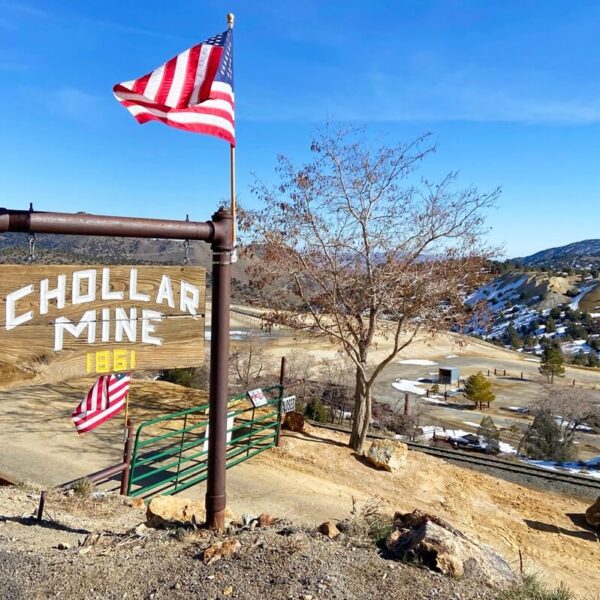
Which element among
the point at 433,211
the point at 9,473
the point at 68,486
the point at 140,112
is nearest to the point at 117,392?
the point at 68,486

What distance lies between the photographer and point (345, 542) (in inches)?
168

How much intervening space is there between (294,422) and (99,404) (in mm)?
5895

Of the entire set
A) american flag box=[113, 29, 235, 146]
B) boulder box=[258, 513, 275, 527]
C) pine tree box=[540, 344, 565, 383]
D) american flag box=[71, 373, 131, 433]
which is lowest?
pine tree box=[540, 344, 565, 383]

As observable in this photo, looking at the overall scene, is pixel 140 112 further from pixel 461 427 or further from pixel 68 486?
pixel 461 427

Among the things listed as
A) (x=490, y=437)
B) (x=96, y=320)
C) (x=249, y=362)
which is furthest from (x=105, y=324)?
(x=249, y=362)

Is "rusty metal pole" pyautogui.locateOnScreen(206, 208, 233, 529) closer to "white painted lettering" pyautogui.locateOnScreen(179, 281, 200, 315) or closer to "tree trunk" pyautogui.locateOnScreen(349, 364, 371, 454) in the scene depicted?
"white painted lettering" pyautogui.locateOnScreen(179, 281, 200, 315)

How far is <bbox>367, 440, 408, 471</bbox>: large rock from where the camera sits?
1088 centimetres

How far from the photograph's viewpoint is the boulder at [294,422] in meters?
12.4

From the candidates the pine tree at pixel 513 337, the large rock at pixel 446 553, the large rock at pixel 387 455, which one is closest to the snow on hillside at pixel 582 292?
the pine tree at pixel 513 337

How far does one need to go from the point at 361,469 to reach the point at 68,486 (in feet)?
18.0

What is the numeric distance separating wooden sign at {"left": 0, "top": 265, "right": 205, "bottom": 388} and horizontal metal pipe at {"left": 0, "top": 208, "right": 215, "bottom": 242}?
0.24 metres

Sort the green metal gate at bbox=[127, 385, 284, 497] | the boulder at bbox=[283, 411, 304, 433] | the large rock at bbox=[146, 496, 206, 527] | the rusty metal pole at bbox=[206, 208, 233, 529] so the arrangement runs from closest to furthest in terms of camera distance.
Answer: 1. the rusty metal pole at bbox=[206, 208, 233, 529]
2. the large rock at bbox=[146, 496, 206, 527]
3. the green metal gate at bbox=[127, 385, 284, 497]
4. the boulder at bbox=[283, 411, 304, 433]

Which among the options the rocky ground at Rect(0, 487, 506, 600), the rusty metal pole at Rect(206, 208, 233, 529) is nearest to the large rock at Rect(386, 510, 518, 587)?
the rocky ground at Rect(0, 487, 506, 600)

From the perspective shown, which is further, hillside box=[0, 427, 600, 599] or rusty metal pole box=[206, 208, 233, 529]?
rusty metal pole box=[206, 208, 233, 529]
